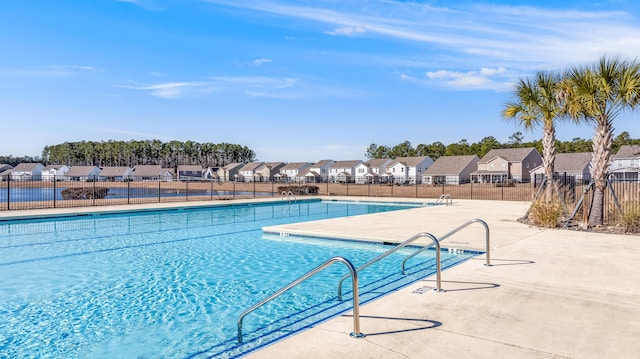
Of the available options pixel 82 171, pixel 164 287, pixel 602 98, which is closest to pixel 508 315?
pixel 164 287

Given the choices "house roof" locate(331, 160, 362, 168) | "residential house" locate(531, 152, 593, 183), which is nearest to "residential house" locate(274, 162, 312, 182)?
"house roof" locate(331, 160, 362, 168)

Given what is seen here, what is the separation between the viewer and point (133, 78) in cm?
3225

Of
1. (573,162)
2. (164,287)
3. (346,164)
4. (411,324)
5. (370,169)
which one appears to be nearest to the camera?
(411,324)

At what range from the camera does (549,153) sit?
15.7 meters

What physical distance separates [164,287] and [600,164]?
42.6 feet

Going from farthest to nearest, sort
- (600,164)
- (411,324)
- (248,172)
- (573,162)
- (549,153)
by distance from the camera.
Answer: (248,172) → (573,162) → (549,153) → (600,164) → (411,324)

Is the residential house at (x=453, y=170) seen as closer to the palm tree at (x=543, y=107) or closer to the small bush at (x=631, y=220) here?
the palm tree at (x=543, y=107)

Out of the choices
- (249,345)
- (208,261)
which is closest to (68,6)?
(208,261)

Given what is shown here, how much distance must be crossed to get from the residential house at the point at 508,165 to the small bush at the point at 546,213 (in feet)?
189

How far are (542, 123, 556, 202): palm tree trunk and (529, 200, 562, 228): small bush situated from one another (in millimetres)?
1212

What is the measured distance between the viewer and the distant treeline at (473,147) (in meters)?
96.6

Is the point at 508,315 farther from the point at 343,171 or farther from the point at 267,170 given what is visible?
the point at 267,170

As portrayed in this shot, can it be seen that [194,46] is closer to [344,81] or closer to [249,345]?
[344,81]

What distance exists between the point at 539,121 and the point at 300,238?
10.5 meters
